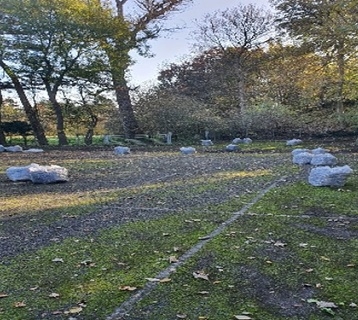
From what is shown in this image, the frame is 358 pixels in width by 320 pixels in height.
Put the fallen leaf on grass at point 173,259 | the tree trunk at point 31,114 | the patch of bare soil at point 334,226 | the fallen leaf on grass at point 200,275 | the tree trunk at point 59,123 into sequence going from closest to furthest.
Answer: the fallen leaf on grass at point 200,275
the fallen leaf on grass at point 173,259
the patch of bare soil at point 334,226
the tree trunk at point 31,114
the tree trunk at point 59,123

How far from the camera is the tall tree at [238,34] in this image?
60.4 ft

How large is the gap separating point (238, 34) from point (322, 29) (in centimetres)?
457

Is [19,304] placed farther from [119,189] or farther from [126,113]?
[126,113]

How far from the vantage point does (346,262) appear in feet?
10.0

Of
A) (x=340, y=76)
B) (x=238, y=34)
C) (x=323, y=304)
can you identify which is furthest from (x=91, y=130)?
(x=323, y=304)

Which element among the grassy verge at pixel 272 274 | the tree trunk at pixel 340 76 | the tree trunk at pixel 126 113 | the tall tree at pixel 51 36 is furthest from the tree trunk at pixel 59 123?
the grassy verge at pixel 272 274

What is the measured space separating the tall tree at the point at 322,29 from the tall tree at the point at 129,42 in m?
5.03

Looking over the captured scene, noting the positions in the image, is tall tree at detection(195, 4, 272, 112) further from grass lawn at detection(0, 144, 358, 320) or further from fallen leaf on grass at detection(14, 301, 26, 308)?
fallen leaf on grass at detection(14, 301, 26, 308)

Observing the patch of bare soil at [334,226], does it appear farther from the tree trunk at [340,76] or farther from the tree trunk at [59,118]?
the tree trunk at [59,118]

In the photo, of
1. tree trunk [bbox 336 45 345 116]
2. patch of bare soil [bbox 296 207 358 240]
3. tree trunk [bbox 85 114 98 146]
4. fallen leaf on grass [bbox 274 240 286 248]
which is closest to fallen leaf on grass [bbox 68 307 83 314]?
fallen leaf on grass [bbox 274 240 286 248]

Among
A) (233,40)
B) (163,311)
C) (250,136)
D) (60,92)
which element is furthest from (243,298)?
(233,40)

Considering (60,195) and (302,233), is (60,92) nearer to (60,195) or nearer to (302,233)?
(60,195)

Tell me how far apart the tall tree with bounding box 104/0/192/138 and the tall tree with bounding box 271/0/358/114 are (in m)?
5.03

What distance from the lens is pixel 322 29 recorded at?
15133 mm
